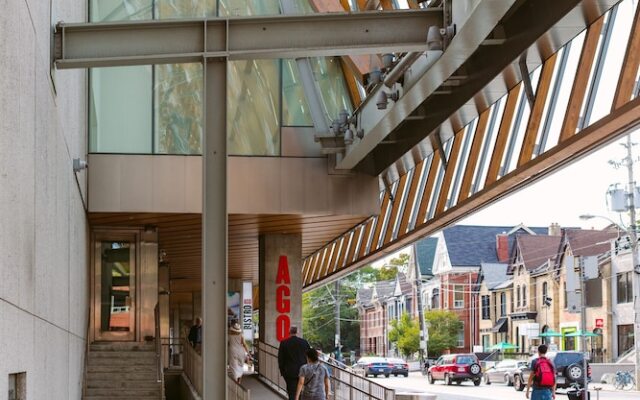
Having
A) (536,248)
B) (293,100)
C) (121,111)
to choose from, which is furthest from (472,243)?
(121,111)

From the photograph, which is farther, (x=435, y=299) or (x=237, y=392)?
(x=435, y=299)

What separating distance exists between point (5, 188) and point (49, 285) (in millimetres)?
3722

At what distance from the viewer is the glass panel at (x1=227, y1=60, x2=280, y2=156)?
23.2 m

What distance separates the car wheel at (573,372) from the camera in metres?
44.2

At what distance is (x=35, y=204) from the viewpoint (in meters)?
9.74

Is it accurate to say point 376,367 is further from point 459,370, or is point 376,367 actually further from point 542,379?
point 542,379

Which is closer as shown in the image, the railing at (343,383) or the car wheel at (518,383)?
the railing at (343,383)

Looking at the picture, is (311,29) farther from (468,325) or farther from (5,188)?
(468,325)

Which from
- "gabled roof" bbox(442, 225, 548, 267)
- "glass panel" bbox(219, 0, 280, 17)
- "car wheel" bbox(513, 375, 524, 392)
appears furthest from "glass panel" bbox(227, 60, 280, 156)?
"gabled roof" bbox(442, 225, 548, 267)

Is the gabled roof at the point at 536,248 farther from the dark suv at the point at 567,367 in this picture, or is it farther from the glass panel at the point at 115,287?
the glass panel at the point at 115,287

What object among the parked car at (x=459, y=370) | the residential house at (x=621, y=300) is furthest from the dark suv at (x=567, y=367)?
the residential house at (x=621, y=300)

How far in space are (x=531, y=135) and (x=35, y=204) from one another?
990 centimetres

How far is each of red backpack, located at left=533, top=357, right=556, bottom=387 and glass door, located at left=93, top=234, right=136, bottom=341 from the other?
1090 centimetres

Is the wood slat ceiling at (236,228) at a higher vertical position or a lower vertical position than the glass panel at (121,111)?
lower
